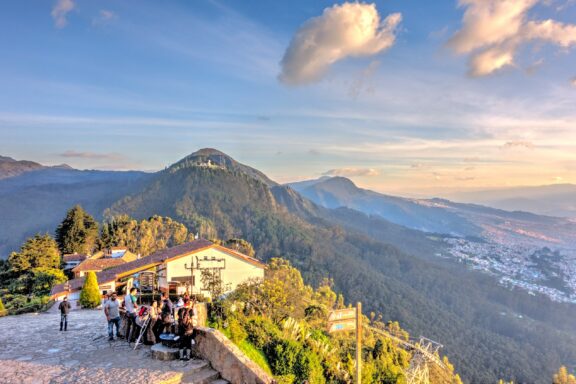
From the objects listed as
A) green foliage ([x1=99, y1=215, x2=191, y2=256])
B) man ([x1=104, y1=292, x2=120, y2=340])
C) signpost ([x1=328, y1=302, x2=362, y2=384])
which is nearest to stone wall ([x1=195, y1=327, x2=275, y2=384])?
signpost ([x1=328, y1=302, x2=362, y2=384])

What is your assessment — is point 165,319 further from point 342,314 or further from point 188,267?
point 188,267

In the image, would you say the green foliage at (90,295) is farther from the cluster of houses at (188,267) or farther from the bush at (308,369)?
the bush at (308,369)

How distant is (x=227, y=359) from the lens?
8477mm

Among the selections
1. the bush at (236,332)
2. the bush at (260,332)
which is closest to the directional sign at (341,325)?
the bush at (236,332)

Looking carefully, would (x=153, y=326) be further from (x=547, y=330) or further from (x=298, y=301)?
(x=547, y=330)

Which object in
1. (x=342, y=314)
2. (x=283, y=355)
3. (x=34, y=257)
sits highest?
(x=342, y=314)

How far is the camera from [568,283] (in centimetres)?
15238

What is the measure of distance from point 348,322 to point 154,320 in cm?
504

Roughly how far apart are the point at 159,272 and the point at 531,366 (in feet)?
268

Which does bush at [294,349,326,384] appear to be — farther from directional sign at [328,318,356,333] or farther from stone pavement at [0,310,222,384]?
directional sign at [328,318,356,333]

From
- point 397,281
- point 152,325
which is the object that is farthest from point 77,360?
point 397,281

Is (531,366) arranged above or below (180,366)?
below

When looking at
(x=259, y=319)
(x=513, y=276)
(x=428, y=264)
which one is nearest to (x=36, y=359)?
(x=259, y=319)

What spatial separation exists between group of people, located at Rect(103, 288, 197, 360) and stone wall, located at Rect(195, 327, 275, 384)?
1.02 feet
